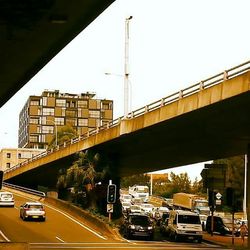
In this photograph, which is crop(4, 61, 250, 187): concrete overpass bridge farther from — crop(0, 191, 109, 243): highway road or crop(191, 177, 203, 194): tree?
crop(191, 177, 203, 194): tree

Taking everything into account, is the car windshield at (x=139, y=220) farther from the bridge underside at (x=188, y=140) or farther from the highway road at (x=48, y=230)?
the bridge underside at (x=188, y=140)

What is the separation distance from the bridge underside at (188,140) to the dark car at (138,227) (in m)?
6.22

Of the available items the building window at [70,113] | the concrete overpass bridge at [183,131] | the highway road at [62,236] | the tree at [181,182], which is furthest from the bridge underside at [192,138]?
the building window at [70,113]

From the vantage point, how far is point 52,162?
7188cm

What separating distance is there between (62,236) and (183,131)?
10.6 m

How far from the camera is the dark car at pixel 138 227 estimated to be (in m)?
42.0

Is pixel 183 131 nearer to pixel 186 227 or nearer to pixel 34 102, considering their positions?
pixel 186 227

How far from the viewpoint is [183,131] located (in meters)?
41.6

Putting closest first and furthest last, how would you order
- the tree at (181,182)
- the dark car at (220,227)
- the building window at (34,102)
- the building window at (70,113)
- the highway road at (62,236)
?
1. the highway road at (62,236)
2. the dark car at (220,227)
3. the tree at (181,182)
4. the building window at (34,102)
5. the building window at (70,113)

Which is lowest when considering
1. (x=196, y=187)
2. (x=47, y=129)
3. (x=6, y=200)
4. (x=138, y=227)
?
(x=138, y=227)

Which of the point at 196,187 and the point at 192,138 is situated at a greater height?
the point at 192,138

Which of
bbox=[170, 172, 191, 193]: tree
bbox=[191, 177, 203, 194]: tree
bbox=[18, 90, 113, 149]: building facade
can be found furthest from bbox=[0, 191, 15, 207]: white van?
bbox=[18, 90, 113, 149]: building facade

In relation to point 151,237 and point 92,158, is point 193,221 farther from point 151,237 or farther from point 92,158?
point 92,158

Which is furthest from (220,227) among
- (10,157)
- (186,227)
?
(10,157)
